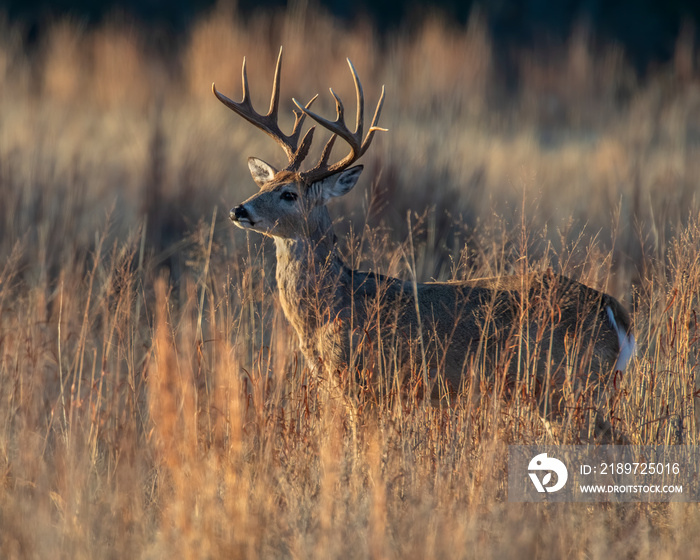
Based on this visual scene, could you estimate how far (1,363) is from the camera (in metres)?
4.19

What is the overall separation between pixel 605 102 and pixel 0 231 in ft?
26.2

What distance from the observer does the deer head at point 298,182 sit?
172 inches

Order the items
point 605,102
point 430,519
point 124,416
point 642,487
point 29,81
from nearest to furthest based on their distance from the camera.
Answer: point 430,519 < point 642,487 < point 124,416 < point 29,81 < point 605,102

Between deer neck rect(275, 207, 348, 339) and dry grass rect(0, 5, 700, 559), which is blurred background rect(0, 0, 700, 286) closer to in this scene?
dry grass rect(0, 5, 700, 559)

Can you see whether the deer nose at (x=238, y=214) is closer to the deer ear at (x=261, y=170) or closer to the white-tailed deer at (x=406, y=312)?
the white-tailed deer at (x=406, y=312)

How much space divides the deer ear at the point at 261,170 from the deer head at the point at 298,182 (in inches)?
0.5

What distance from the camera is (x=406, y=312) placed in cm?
440

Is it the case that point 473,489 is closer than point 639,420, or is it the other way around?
point 473,489

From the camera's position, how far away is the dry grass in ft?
9.82

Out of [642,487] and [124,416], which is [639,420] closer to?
[642,487]

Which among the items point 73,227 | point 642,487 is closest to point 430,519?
point 642,487

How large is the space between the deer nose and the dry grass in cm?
33

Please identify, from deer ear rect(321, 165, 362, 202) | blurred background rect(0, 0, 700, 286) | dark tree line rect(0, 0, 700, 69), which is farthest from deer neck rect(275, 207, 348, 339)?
dark tree line rect(0, 0, 700, 69)

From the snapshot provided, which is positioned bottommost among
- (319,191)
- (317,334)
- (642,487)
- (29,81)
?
(642,487)
